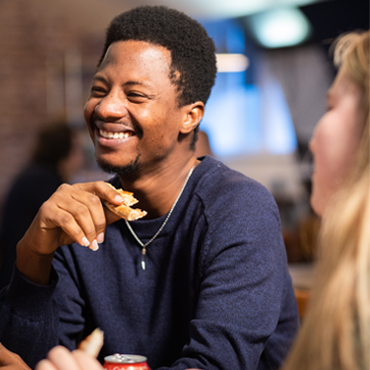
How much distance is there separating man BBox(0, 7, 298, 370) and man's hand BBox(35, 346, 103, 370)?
1.26ft

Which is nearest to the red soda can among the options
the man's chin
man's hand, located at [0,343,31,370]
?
man's hand, located at [0,343,31,370]

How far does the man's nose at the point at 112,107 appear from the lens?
124cm

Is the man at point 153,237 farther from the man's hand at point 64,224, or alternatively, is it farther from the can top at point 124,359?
the can top at point 124,359

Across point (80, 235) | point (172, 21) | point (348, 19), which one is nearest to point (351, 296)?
point (80, 235)

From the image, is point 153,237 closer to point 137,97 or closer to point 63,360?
point 137,97

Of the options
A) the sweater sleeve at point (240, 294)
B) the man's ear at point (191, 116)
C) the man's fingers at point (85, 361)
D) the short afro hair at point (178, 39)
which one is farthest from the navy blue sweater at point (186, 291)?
the man's fingers at point (85, 361)

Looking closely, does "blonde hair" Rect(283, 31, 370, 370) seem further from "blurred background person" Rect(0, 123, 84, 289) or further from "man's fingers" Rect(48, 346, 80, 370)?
"blurred background person" Rect(0, 123, 84, 289)

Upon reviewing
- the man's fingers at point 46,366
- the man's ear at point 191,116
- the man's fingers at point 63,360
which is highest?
the man's ear at point 191,116

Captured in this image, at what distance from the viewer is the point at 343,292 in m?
0.55

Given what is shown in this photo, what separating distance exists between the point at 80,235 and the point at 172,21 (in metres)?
0.67

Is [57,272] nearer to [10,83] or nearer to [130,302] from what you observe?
[130,302]

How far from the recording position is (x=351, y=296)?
55 centimetres

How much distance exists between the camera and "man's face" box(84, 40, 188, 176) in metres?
1.25

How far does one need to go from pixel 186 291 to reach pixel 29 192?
208 centimetres
